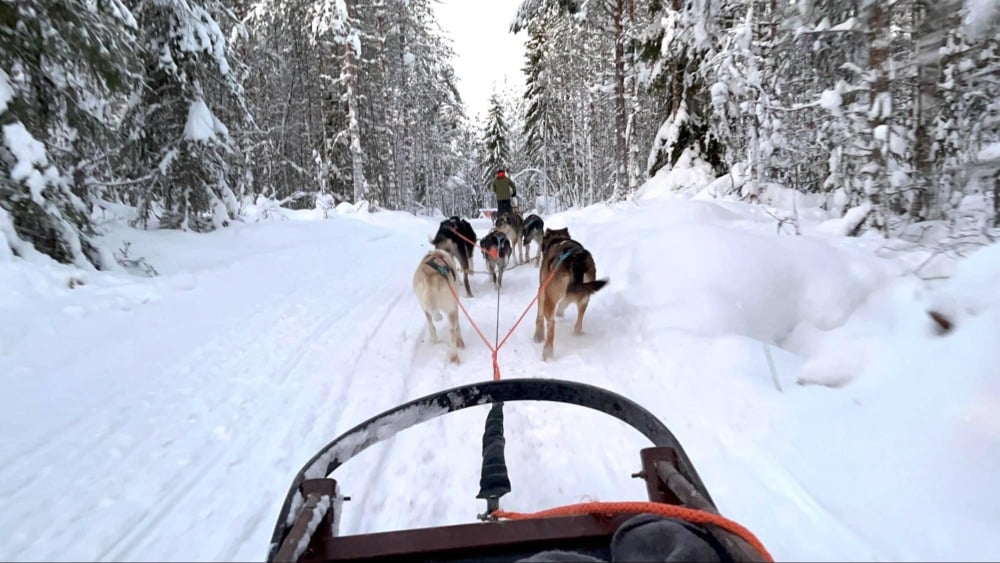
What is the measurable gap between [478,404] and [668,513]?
2.99 ft

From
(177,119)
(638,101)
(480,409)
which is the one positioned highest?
(638,101)

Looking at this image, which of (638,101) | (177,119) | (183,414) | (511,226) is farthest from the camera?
(638,101)

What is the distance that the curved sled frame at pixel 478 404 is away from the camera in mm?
1791

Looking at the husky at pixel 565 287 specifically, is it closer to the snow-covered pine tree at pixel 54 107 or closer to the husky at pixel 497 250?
the husky at pixel 497 250

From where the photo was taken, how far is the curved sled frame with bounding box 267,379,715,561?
1791mm

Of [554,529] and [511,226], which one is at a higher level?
[511,226]

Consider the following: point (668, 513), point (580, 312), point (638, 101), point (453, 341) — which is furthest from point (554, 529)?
point (638, 101)

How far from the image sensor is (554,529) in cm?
149

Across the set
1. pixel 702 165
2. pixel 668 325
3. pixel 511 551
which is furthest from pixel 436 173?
pixel 511 551

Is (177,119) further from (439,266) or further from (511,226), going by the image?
(439,266)

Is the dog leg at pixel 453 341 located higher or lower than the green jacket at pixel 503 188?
lower

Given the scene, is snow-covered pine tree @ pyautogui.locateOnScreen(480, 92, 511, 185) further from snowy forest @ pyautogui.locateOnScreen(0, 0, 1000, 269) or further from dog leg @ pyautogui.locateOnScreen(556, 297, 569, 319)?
dog leg @ pyautogui.locateOnScreen(556, 297, 569, 319)

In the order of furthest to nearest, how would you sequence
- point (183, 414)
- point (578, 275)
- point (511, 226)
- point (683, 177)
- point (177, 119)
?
point (683, 177) < point (511, 226) < point (177, 119) < point (578, 275) < point (183, 414)

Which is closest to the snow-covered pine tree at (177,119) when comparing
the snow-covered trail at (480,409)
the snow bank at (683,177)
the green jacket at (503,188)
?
the snow-covered trail at (480,409)
